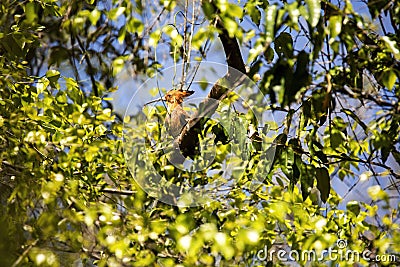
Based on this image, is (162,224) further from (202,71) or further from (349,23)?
(349,23)

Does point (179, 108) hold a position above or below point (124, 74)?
below

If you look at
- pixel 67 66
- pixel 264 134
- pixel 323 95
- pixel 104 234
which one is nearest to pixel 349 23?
pixel 323 95

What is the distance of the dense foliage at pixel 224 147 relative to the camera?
0.94 m

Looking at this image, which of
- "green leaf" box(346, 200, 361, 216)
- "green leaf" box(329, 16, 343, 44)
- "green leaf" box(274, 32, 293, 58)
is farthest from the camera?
"green leaf" box(346, 200, 361, 216)

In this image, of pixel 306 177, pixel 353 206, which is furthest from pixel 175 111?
pixel 353 206

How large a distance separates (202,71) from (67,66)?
1.16 meters

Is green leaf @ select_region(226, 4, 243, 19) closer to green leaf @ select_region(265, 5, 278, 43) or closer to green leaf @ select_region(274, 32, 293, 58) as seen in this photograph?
green leaf @ select_region(265, 5, 278, 43)

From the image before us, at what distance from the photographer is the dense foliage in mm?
938

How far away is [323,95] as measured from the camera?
98 cm

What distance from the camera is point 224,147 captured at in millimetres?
1440

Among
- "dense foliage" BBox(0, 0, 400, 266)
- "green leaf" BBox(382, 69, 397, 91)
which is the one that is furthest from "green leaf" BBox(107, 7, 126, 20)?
"green leaf" BBox(382, 69, 397, 91)

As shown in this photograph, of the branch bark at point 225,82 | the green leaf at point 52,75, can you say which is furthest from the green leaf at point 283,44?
the green leaf at point 52,75

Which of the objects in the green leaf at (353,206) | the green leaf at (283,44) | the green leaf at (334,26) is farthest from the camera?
the green leaf at (353,206)

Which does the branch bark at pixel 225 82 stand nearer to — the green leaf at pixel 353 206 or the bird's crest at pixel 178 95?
the bird's crest at pixel 178 95
